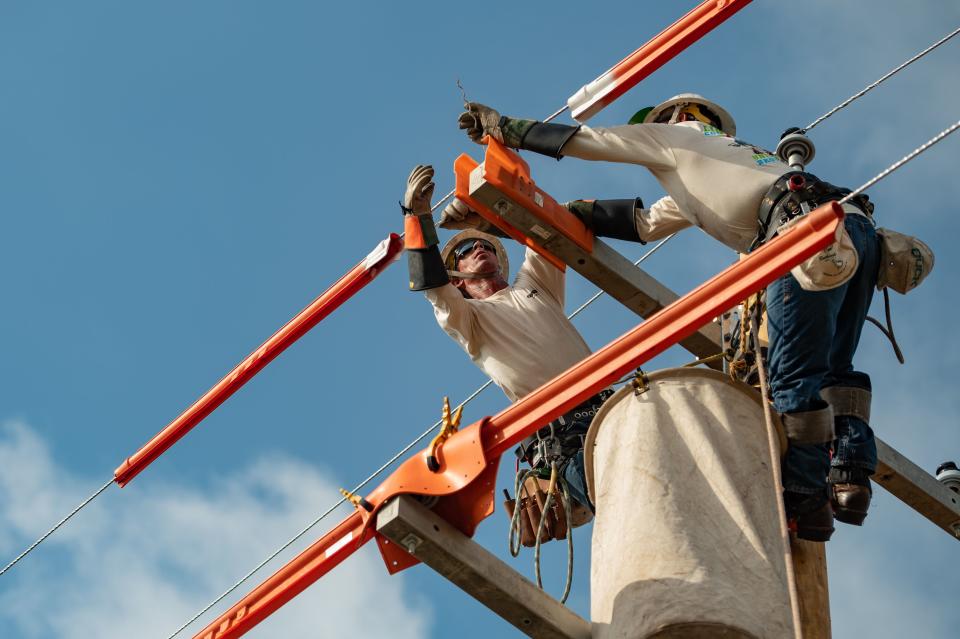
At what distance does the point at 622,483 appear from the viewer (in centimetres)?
518

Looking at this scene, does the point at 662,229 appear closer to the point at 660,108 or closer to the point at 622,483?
the point at 660,108

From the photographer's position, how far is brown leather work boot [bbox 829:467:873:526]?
18.4 feet

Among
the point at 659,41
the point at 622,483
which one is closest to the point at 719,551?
the point at 622,483

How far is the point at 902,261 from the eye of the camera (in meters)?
5.59

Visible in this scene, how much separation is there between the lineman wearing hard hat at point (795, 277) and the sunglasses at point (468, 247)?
3.51 ft

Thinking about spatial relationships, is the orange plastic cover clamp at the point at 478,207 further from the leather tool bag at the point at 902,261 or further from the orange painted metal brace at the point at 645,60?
the leather tool bag at the point at 902,261

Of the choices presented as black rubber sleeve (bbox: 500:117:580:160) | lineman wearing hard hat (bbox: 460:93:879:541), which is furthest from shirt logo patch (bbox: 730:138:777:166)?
black rubber sleeve (bbox: 500:117:580:160)

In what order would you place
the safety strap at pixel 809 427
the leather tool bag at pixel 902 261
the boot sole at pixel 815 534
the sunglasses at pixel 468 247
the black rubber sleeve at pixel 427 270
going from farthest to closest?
the sunglasses at pixel 468 247, the black rubber sleeve at pixel 427 270, the leather tool bag at pixel 902 261, the boot sole at pixel 815 534, the safety strap at pixel 809 427

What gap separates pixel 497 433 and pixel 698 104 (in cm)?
254

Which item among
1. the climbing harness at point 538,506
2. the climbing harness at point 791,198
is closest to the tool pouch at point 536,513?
the climbing harness at point 538,506

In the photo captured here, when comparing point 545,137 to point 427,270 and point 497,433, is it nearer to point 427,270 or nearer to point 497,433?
point 427,270

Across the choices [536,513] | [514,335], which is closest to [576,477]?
[536,513]


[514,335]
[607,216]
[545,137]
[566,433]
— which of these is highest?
[545,137]

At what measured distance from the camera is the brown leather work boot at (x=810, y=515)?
5391 mm
